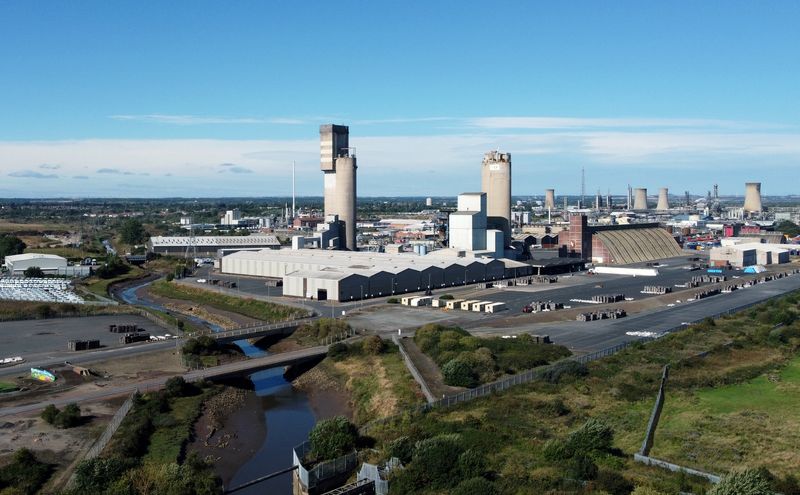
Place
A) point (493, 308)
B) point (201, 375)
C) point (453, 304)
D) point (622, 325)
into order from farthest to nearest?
point (453, 304) → point (493, 308) → point (622, 325) → point (201, 375)

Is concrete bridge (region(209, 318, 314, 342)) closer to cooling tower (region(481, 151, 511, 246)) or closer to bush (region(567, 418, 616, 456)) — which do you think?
bush (region(567, 418, 616, 456))

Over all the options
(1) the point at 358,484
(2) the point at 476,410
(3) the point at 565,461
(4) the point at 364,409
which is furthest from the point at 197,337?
(3) the point at 565,461

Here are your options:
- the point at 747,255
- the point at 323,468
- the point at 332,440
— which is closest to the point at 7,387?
the point at 332,440

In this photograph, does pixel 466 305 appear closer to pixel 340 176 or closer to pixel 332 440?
pixel 332 440

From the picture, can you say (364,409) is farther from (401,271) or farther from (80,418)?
(401,271)

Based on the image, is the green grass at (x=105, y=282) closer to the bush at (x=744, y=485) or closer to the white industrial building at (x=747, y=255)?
the bush at (x=744, y=485)

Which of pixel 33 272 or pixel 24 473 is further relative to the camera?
pixel 33 272
